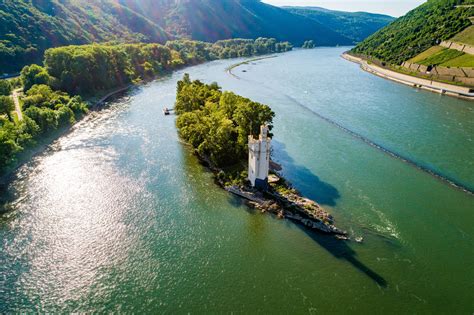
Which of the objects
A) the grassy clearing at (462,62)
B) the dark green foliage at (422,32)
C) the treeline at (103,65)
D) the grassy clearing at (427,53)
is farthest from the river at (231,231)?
the dark green foliage at (422,32)

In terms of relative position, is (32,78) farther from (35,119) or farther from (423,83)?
(423,83)

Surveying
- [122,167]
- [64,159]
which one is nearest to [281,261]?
[122,167]

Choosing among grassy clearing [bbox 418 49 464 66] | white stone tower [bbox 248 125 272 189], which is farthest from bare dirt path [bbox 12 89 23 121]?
grassy clearing [bbox 418 49 464 66]

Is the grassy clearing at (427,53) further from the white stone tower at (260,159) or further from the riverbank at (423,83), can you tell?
the white stone tower at (260,159)

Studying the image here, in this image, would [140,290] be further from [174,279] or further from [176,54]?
[176,54]

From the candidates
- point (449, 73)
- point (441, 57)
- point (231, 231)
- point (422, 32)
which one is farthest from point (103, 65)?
point (422, 32)

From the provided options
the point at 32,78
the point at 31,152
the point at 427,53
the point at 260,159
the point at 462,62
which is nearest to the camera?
the point at 260,159
